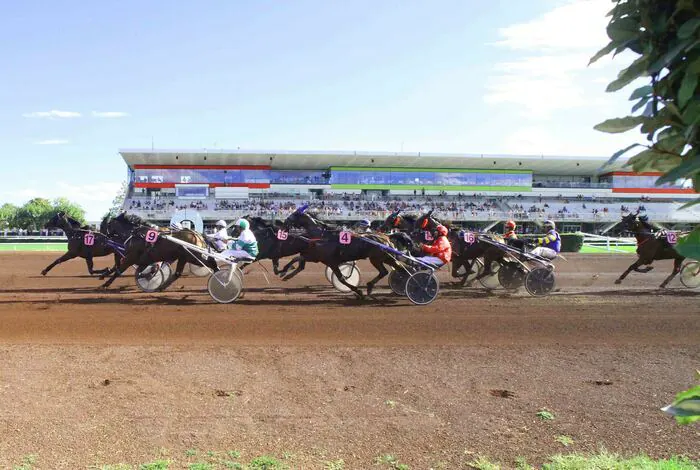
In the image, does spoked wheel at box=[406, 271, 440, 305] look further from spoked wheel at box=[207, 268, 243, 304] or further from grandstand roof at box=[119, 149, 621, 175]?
grandstand roof at box=[119, 149, 621, 175]

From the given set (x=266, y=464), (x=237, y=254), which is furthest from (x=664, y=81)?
(x=237, y=254)

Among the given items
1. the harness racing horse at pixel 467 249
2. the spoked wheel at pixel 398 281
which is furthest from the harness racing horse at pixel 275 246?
the harness racing horse at pixel 467 249

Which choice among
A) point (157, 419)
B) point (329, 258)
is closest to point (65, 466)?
point (157, 419)

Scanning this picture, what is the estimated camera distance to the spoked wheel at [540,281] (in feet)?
35.9

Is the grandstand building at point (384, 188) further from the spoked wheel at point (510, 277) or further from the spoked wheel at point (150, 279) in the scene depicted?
the spoked wheel at point (150, 279)

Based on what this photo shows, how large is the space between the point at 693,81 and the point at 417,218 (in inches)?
462

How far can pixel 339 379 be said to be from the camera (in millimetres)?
5266

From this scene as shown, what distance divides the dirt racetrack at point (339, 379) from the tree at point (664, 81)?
2530mm

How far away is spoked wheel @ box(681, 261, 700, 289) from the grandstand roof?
37759mm

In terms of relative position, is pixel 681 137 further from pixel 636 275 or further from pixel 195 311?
pixel 636 275

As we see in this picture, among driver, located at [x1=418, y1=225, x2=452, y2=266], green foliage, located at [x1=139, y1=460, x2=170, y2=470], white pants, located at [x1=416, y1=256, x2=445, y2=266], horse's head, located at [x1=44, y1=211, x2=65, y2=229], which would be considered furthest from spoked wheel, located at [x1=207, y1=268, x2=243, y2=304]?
horse's head, located at [x1=44, y1=211, x2=65, y2=229]

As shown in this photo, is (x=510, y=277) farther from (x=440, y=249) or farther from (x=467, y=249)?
(x=440, y=249)

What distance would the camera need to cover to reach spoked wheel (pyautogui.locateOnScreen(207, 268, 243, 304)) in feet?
31.6

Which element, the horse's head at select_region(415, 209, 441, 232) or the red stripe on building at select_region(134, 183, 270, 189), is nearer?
the horse's head at select_region(415, 209, 441, 232)
